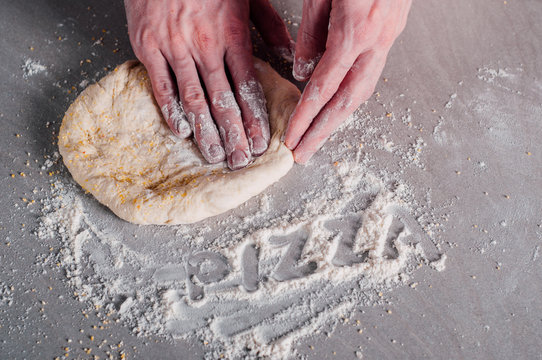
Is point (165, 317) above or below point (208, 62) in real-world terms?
below

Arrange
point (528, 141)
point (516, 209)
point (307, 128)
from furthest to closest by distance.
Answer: point (528, 141) → point (516, 209) → point (307, 128)

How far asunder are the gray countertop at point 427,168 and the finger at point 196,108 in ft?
1.06

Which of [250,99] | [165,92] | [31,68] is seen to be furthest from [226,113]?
[31,68]

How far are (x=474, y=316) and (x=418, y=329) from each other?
0.20 m

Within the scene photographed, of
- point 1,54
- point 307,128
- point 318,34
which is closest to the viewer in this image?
point 318,34

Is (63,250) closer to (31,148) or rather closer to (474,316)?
(31,148)

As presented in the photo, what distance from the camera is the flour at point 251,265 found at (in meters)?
1.52

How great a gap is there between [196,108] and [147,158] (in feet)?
0.84

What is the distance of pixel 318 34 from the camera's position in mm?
1499

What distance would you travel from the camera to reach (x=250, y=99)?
1675mm

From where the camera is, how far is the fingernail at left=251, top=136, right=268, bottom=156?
163 cm

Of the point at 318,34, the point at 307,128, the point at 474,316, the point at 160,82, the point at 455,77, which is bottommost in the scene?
the point at 474,316

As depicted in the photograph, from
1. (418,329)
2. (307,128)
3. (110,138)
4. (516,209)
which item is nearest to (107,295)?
(110,138)

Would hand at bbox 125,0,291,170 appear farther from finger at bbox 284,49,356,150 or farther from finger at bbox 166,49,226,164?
finger at bbox 284,49,356,150
